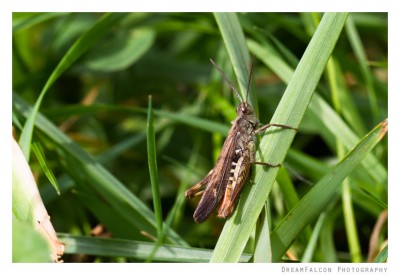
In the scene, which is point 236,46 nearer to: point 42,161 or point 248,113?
point 248,113

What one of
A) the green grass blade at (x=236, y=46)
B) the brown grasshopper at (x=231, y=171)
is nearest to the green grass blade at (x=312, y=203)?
the brown grasshopper at (x=231, y=171)

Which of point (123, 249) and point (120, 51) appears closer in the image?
point (123, 249)

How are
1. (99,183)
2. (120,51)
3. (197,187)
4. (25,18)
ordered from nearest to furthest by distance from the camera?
(197,187) < (99,183) < (25,18) < (120,51)

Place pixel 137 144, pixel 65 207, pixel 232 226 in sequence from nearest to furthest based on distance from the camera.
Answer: pixel 232 226 → pixel 65 207 → pixel 137 144

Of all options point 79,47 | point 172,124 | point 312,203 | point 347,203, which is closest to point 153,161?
point 312,203

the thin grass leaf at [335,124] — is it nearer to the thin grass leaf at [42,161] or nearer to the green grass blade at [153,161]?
the green grass blade at [153,161]
